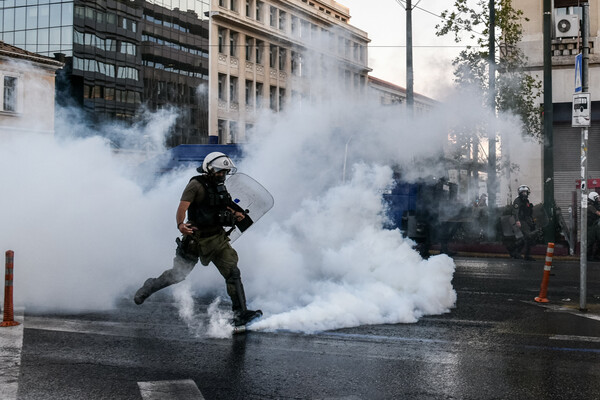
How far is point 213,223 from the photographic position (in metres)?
7.00

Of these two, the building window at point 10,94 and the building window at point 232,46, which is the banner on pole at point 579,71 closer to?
the building window at point 10,94

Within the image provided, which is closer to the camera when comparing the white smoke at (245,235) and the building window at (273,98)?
the white smoke at (245,235)

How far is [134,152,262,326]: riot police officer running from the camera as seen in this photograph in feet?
22.7

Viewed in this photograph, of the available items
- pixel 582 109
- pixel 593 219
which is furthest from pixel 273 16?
pixel 582 109

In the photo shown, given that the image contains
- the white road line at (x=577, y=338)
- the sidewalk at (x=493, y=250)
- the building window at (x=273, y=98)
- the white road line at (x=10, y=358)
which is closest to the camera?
the white road line at (x=10, y=358)

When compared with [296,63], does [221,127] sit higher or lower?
lower

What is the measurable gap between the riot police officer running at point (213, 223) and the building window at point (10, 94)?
6.77 m

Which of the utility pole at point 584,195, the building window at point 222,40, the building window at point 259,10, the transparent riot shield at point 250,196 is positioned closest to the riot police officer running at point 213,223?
the transparent riot shield at point 250,196

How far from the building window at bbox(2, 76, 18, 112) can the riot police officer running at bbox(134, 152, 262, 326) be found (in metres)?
6.77

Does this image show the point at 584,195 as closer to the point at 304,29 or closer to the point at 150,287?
the point at 150,287

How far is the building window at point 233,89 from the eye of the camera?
1173 inches

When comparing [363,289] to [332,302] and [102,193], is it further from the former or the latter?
[102,193]

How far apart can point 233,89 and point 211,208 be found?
2392cm

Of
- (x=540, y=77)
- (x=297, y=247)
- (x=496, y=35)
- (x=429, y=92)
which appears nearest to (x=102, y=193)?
(x=297, y=247)
